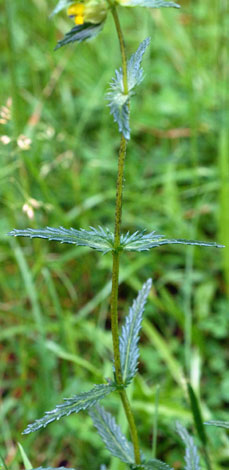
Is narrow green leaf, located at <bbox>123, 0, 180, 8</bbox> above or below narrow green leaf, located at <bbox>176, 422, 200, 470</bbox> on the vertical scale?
above

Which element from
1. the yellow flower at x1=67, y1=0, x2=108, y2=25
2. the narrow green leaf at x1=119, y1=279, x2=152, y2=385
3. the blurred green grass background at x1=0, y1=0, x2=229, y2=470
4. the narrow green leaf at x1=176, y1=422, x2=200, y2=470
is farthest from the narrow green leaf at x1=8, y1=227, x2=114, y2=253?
the blurred green grass background at x1=0, y1=0, x2=229, y2=470

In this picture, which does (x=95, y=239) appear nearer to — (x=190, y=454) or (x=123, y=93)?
(x=123, y=93)

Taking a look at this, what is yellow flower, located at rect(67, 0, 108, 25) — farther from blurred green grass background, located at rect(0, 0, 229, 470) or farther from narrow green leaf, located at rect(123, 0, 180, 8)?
blurred green grass background, located at rect(0, 0, 229, 470)

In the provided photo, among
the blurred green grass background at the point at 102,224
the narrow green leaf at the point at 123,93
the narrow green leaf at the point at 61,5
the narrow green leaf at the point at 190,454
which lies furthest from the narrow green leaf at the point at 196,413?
the narrow green leaf at the point at 61,5

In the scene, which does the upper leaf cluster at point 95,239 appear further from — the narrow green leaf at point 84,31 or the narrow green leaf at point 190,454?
the narrow green leaf at point 190,454

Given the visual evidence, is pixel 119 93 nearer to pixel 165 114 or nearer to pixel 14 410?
pixel 14 410

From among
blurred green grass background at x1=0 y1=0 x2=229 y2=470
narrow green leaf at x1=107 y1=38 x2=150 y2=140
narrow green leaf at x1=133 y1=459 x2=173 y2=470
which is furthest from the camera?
blurred green grass background at x1=0 y1=0 x2=229 y2=470
